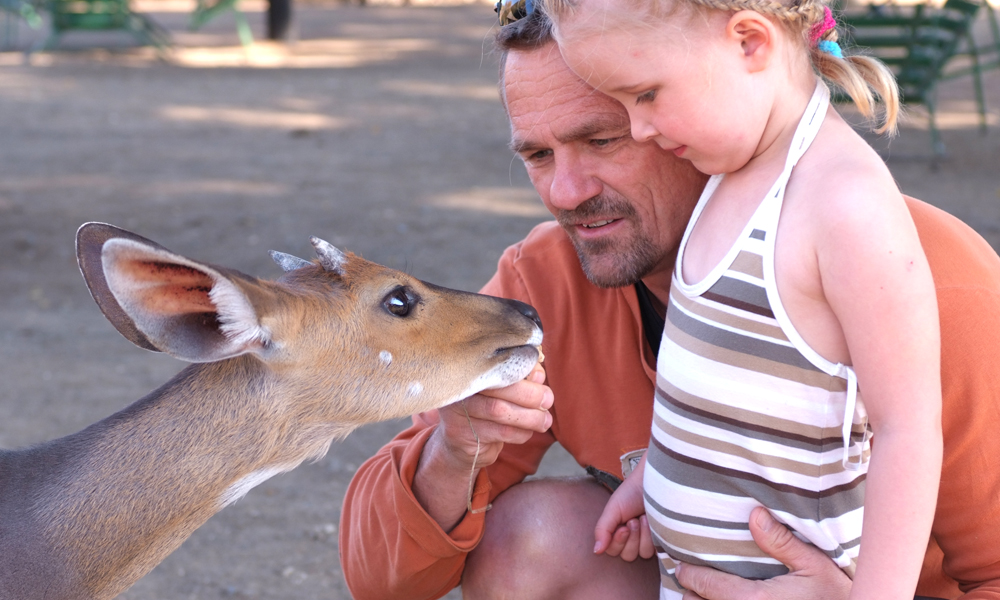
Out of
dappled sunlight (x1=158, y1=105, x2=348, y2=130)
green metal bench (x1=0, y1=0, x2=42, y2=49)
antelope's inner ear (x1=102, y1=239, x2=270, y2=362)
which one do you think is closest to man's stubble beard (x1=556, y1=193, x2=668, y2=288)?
antelope's inner ear (x1=102, y1=239, x2=270, y2=362)

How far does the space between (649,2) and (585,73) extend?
22 centimetres

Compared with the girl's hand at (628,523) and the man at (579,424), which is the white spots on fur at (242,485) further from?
the girl's hand at (628,523)

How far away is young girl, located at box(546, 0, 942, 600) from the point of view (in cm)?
179

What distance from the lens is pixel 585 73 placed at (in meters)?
2.18

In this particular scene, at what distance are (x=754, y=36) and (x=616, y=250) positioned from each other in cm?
67

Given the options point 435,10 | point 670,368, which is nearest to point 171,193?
point 670,368

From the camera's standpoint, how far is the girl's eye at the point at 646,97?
208 cm

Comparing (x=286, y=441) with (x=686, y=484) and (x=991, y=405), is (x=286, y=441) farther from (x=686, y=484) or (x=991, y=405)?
(x=991, y=405)

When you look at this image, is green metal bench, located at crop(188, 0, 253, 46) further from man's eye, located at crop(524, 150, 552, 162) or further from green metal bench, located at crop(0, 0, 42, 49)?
man's eye, located at crop(524, 150, 552, 162)

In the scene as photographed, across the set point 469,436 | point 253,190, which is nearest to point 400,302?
point 469,436

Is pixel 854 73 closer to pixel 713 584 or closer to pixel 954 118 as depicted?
pixel 713 584

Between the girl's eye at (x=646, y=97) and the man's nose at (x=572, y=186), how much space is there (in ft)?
1.41

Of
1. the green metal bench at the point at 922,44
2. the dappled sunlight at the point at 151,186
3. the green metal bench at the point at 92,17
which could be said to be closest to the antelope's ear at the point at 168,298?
the dappled sunlight at the point at 151,186

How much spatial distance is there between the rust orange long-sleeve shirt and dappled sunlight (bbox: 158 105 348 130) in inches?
339
